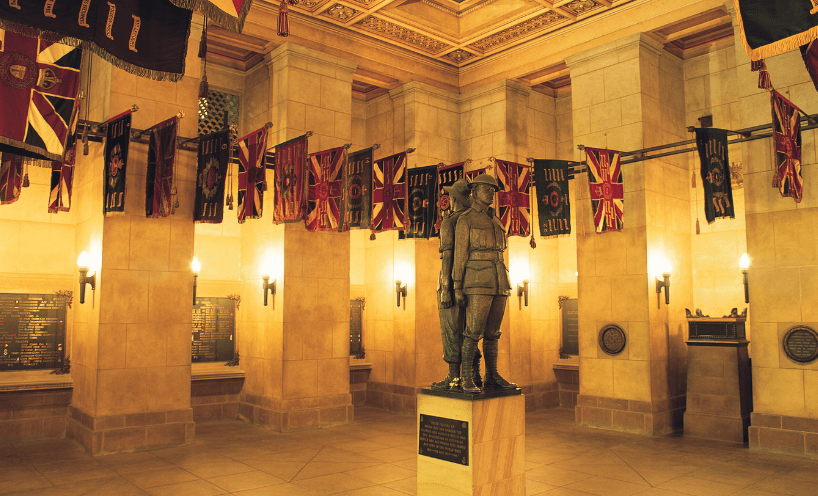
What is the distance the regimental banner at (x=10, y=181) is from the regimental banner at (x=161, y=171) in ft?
6.36

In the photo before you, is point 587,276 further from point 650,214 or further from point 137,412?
point 137,412

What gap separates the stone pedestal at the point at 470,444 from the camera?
22.1ft

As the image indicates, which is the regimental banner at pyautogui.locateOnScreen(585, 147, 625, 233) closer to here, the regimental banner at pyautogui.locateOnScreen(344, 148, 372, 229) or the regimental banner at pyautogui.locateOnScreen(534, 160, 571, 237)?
the regimental banner at pyautogui.locateOnScreen(534, 160, 571, 237)

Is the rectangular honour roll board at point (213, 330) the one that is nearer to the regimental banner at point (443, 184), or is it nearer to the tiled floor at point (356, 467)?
the tiled floor at point (356, 467)

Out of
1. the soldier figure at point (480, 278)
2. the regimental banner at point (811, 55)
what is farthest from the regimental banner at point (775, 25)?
the soldier figure at point (480, 278)

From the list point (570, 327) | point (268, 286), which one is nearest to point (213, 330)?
point (268, 286)

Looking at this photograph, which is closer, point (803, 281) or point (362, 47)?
point (803, 281)

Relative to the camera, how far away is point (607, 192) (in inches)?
479

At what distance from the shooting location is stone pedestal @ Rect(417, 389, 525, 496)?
6.75 metres

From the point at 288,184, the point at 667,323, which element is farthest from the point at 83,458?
the point at 667,323

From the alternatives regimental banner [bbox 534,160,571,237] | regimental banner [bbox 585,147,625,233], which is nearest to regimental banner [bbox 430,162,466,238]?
regimental banner [bbox 534,160,571,237]

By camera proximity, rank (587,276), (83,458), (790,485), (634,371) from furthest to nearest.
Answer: (587,276), (634,371), (83,458), (790,485)

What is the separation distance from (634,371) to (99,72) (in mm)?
12286

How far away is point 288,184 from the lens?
11523mm
